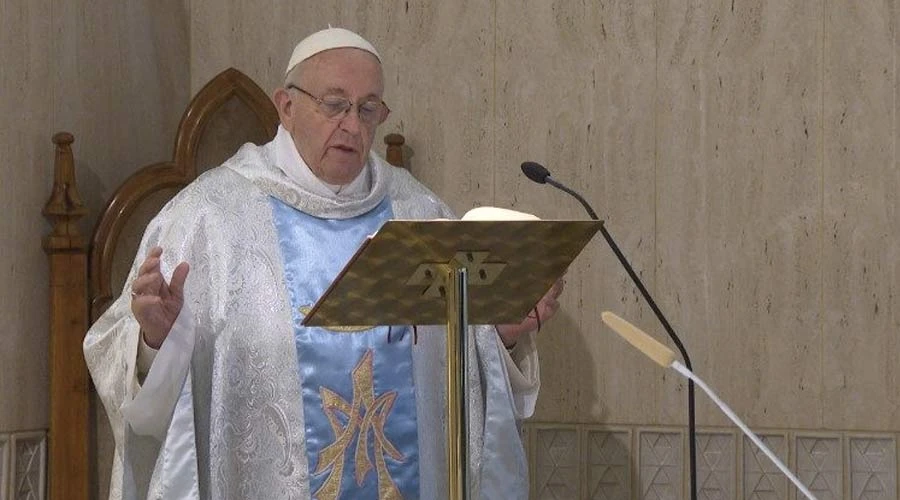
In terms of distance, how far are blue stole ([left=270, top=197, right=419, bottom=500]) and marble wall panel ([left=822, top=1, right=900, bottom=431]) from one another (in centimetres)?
164

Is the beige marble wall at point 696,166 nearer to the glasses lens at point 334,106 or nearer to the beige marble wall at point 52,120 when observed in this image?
the beige marble wall at point 52,120

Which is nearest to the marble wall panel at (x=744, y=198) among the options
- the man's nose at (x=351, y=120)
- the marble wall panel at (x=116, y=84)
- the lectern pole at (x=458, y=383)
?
the man's nose at (x=351, y=120)

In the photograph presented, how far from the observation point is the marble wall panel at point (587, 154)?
17.9ft

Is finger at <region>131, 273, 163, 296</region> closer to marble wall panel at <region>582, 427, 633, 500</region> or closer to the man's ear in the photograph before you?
the man's ear

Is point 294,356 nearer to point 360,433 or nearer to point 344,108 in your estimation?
point 360,433

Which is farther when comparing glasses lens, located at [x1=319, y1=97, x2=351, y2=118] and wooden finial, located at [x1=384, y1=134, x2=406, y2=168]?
wooden finial, located at [x1=384, y1=134, x2=406, y2=168]

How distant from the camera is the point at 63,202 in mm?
4816

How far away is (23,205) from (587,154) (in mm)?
1982

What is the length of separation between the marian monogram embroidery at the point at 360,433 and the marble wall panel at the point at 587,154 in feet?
4.29

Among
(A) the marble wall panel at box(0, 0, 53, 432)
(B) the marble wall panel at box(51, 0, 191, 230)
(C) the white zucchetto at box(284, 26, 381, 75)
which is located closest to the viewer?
(C) the white zucchetto at box(284, 26, 381, 75)

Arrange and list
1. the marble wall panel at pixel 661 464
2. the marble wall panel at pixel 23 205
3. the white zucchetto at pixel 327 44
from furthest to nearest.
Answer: the marble wall panel at pixel 661 464 < the marble wall panel at pixel 23 205 < the white zucchetto at pixel 327 44

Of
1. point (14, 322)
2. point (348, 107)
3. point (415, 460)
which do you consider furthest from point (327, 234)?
point (14, 322)

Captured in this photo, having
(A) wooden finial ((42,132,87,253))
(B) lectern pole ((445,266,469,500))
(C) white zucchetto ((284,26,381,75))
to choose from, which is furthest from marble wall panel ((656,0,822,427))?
(B) lectern pole ((445,266,469,500))

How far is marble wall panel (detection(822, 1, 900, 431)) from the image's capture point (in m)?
5.19
